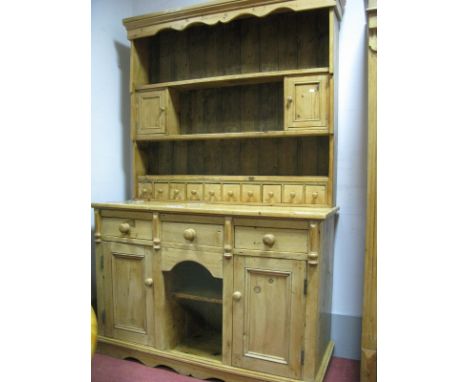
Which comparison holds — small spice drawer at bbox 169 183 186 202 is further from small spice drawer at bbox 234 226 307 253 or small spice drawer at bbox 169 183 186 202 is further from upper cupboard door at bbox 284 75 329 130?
upper cupboard door at bbox 284 75 329 130

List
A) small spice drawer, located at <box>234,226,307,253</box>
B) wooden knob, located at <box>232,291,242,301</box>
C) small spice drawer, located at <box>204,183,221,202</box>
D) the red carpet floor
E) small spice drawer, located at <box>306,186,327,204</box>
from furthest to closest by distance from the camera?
1. small spice drawer, located at <box>204,183,221,202</box>
2. small spice drawer, located at <box>306,186,327,204</box>
3. the red carpet floor
4. wooden knob, located at <box>232,291,242,301</box>
5. small spice drawer, located at <box>234,226,307,253</box>

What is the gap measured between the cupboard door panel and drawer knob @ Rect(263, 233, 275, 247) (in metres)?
0.66

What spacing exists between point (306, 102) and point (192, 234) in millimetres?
915

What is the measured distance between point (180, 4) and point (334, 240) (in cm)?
186

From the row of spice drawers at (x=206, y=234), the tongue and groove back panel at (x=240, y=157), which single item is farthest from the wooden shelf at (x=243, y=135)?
the row of spice drawers at (x=206, y=234)

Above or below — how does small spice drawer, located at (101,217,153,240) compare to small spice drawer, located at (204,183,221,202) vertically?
below

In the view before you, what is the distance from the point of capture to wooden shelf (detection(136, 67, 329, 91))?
188 centimetres

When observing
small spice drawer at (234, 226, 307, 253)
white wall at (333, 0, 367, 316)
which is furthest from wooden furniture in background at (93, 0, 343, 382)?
white wall at (333, 0, 367, 316)

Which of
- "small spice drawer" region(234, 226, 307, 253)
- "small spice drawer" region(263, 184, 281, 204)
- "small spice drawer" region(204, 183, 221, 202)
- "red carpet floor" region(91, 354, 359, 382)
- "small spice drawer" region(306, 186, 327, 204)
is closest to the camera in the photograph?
"small spice drawer" region(234, 226, 307, 253)

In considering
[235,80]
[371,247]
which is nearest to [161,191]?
[235,80]

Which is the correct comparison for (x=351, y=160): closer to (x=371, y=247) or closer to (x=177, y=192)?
(x=371, y=247)

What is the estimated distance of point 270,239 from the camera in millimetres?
1621
